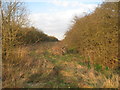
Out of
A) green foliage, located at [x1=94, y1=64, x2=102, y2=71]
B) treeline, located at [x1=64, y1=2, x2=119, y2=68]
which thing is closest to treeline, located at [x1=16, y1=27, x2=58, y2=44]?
treeline, located at [x1=64, y1=2, x2=119, y2=68]

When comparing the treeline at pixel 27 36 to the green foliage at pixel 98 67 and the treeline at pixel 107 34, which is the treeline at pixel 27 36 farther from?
the green foliage at pixel 98 67

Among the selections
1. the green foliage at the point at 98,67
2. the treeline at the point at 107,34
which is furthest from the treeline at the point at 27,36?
the green foliage at the point at 98,67

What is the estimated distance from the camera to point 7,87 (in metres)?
5.45

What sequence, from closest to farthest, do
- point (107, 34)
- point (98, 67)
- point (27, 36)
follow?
point (107, 34), point (98, 67), point (27, 36)

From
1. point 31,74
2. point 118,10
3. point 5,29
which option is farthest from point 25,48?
point 118,10

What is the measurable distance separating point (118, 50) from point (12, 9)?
29.5 feet

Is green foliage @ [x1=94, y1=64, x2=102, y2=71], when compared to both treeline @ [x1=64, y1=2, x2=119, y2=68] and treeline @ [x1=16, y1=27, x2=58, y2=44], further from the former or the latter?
treeline @ [x1=16, y1=27, x2=58, y2=44]

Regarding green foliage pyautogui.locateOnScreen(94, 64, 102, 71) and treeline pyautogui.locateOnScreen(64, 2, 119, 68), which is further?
green foliage pyautogui.locateOnScreen(94, 64, 102, 71)

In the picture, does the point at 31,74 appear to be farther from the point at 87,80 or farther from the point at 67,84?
the point at 87,80

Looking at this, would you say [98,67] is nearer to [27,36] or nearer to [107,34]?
[107,34]

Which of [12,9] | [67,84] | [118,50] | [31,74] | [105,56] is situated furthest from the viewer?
[12,9]

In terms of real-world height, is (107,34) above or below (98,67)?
above

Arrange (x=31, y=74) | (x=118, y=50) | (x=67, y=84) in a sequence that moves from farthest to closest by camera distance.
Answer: (x=118, y=50)
(x=31, y=74)
(x=67, y=84)

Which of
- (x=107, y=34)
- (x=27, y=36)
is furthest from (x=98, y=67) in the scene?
(x=27, y=36)
